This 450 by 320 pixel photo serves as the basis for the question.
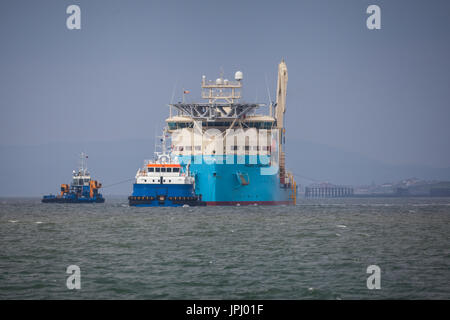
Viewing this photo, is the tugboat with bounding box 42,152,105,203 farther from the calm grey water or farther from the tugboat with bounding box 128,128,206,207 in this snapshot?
the calm grey water

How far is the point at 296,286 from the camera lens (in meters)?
26.5

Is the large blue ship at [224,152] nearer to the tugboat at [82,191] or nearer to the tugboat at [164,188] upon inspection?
the tugboat at [164,188]

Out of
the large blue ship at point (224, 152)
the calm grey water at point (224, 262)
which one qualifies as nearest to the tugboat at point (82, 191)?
the large blue ship at point (224, 152)

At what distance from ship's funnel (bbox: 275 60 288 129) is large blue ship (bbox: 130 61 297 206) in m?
2.61

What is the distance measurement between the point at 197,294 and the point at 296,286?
4.31 m

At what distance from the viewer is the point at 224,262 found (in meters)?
33.3

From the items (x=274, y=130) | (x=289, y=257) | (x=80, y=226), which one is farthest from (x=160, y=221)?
(x=274, y=130)

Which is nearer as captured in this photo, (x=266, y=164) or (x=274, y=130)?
(x=266, y=164)

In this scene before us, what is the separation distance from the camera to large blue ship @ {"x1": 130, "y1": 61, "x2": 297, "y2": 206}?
95.8m

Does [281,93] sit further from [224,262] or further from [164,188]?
[224,262]

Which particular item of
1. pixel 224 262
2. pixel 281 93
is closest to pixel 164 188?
pixel 281 93

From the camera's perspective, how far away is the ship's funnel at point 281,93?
117 metres

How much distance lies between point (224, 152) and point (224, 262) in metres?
65.8

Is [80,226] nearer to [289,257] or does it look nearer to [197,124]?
[289,257]
